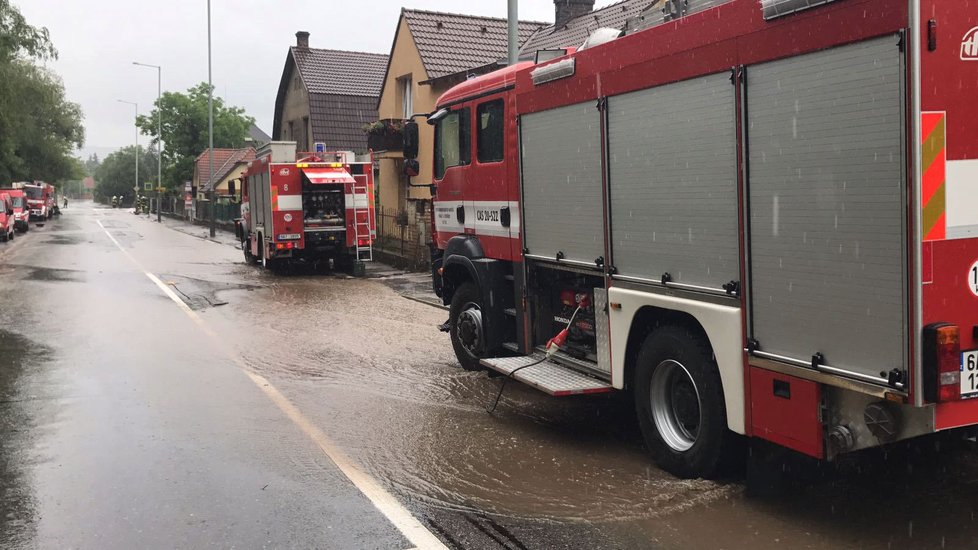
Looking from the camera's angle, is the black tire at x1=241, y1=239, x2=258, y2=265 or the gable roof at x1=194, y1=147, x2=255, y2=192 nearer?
the black tire at x1=241, y1=239, x2=258, y2=265

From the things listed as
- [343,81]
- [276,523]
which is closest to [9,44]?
[343,81]

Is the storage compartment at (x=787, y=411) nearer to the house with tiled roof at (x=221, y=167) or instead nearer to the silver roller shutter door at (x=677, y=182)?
the silver roller shutter door at (x=677, y=182)

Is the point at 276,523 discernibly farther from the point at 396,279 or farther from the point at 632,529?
the point at 396,279

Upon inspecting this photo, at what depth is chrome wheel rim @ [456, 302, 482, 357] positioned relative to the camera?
835cm

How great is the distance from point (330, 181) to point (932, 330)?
17.4m

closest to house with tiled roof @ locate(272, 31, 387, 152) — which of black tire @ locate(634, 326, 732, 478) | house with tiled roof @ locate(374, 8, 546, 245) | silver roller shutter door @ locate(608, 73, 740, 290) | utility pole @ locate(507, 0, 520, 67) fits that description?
house with tiled roof @ locate(374, 8, 546, 245)

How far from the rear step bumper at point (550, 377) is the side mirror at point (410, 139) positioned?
2.95 metres

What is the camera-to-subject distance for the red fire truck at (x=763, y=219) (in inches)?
158

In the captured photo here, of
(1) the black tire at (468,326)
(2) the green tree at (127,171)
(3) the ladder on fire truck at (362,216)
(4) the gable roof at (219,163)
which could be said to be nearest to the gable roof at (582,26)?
(3) the ladder on fire truck at (362,216)

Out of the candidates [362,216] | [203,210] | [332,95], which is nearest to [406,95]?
[362,216]

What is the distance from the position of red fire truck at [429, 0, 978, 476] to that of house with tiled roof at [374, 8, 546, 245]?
19.4 metres

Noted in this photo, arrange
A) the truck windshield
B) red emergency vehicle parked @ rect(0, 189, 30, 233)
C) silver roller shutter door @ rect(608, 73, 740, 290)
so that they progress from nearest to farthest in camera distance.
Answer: silver roller shutter door @ rect(608, 73, 740, 290) → the truck windshield → red emergency vehicle parked @ rect(0, 189, 30, 233)

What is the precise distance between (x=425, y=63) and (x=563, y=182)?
21.3 metres

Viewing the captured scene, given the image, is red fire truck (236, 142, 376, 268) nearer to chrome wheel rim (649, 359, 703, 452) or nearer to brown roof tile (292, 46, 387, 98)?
chrome wheel rim (649, 359, 703, 452)
